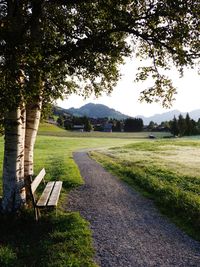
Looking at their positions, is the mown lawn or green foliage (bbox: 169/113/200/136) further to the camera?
green foliage (bbox: 169/113/200/136)

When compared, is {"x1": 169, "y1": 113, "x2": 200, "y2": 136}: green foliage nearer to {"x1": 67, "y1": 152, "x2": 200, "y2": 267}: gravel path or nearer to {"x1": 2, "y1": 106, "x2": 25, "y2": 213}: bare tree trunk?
{"x1": 67, "y1": 152, "x2": 200, "y2": 267}: gravel path

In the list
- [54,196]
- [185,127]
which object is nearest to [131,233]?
[54,196]

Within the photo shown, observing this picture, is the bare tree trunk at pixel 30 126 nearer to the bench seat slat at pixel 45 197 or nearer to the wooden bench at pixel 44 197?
the bench seat slat at pixel 45 197

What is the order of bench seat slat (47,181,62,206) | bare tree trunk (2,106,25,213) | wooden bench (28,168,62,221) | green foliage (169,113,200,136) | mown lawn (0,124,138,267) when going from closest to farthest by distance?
1. mown lawn (0,124,138,267)
2. wooden bench (28,168,62,221)
3. bench seat slat (47,181,62,206)
4. bare tree trunk (2,106,25,213)
5. green foliage (169,113,200,136)

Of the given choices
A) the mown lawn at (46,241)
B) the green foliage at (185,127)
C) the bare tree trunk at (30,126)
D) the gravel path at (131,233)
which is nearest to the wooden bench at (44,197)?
the mown lawn at (46,241)

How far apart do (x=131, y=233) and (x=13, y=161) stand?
5482 millimetres

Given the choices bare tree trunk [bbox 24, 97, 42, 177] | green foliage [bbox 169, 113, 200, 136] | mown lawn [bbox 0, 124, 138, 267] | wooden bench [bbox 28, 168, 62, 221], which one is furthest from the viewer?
green foliage [bbox 169, 113, 200, 136]

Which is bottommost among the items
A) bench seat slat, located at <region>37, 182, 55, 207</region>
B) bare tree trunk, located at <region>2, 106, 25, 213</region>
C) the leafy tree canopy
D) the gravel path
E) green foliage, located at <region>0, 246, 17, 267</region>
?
green foliage, located at <region>0, 246, 17, 267</region>

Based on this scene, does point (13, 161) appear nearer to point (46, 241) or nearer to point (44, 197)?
point (44, 197)

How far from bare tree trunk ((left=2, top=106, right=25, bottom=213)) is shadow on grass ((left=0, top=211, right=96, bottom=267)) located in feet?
2.28

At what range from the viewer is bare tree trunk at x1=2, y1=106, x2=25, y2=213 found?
584 inches

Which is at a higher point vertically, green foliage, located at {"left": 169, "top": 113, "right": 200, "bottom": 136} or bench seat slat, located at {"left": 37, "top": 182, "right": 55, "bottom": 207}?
green foliage, located at {"left": 169, "top": 113, "right": 200, "bottom": 136}

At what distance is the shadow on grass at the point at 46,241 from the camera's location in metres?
10.2

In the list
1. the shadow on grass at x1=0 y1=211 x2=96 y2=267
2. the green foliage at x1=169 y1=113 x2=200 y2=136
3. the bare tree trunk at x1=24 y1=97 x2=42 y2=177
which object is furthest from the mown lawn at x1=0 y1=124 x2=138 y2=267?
the green foliage at x1=169 y1=113 x2=200 y2=136
